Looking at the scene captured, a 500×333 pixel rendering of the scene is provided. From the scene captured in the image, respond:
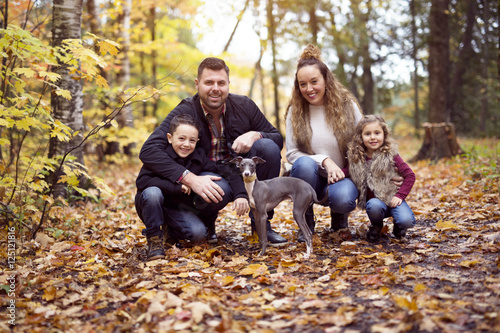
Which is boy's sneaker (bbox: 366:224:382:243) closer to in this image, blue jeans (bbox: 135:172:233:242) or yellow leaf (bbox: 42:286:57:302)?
blue jeans (bbox: 135:172:233:242)

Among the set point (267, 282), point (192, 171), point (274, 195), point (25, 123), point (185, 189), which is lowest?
point (267, 282)

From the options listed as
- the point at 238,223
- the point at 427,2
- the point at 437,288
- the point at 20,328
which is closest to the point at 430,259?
the point at 437,288

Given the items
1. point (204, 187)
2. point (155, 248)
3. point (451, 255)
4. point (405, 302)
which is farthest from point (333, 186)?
point (155, 248)

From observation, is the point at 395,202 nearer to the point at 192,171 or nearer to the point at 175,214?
the point at 192,171

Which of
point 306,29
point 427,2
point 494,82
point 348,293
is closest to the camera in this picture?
point 348,293

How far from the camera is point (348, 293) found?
306 centimetres

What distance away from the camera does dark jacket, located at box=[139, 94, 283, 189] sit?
427 centimetres

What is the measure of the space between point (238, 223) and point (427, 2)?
652 inches

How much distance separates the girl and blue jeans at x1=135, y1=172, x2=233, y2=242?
5.38 feet

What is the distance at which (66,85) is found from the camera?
5.95 meters

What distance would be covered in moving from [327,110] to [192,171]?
1.93 meters

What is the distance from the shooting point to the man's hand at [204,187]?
4.15 metres

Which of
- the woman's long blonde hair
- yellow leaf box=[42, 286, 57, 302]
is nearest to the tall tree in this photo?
the woman's long blonde hair

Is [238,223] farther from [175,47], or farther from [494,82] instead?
[494,82]
